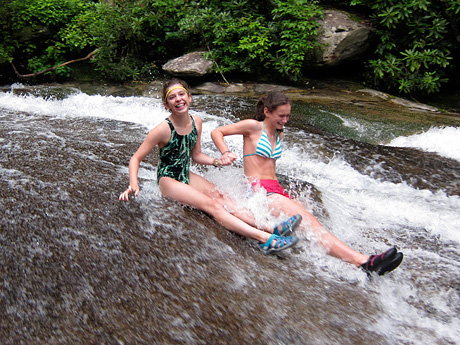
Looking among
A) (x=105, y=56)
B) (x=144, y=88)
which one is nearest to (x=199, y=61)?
(x=144, y=88)

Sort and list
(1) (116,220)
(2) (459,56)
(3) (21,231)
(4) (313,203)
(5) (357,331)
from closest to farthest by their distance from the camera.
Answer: (5) (357,331) < (3) (21,231) < (1) (116,220) < (4) (313,203) < (2) (459,56)

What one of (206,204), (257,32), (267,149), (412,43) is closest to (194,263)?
(206,204)

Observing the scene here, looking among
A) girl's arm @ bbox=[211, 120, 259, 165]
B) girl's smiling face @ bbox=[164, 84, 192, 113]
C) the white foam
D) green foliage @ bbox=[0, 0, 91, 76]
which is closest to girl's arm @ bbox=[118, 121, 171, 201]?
girl's smiling face @ bbox=[164, 84, 192, 113]

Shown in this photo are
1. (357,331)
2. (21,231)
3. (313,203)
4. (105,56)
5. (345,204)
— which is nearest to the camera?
(357,331)

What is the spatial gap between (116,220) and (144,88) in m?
6.80

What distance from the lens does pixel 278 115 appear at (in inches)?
127

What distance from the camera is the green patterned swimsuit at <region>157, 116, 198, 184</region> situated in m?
3.13

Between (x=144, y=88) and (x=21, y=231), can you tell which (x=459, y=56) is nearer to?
(x=144, y=88)

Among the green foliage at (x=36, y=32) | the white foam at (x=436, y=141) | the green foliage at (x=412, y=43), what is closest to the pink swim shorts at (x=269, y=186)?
the white foam at (x=436, y=141)

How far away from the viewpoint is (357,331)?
2.13 metres

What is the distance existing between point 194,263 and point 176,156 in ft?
3.39

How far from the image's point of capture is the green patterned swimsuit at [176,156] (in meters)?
3.13

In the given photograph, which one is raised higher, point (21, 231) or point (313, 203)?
point (21, 231)

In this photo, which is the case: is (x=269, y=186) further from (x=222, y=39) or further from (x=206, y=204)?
(x=222, y=39)
